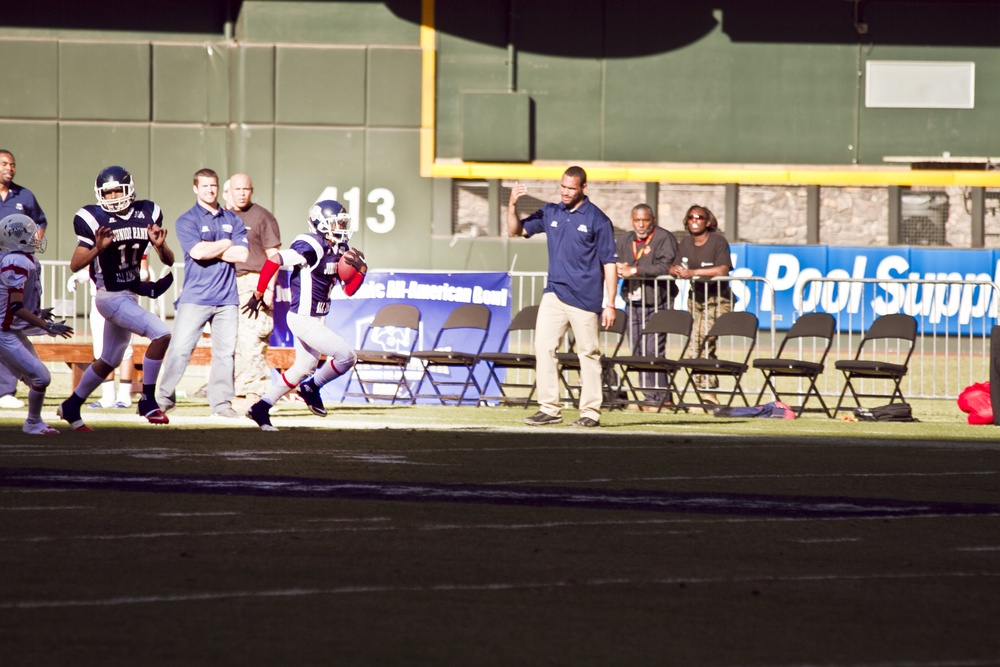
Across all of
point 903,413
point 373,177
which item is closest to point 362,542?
point 903,413

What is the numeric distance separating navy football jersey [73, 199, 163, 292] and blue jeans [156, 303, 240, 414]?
846 mm

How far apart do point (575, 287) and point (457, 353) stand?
2.93 metres

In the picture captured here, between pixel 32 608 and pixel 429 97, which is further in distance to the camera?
pixel 429 97

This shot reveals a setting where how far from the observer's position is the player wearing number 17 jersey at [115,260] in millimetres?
12633

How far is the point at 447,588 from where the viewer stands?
259 inches

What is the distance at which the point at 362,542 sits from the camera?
765 centimetres

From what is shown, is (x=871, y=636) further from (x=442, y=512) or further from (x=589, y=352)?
(x=589, y=352)

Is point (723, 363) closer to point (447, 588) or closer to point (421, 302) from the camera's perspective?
point (421, 302)

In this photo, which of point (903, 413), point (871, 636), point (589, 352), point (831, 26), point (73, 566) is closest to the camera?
Answer: point (871, 636)

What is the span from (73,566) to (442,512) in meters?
2.43

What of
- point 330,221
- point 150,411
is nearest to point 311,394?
point 150,411

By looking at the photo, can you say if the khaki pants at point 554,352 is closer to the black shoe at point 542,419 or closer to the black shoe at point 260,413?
the black shoe at point 542,419

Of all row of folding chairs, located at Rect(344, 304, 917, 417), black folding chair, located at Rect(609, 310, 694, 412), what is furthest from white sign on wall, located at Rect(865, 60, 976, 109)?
black folding chair, located at Rect(609, 310, 694, 412)

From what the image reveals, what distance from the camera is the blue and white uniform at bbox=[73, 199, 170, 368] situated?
12688mm
